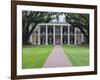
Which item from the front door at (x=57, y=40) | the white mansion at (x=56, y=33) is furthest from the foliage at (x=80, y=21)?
the front door at (x=57, y=40)

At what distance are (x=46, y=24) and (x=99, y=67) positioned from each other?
75cm

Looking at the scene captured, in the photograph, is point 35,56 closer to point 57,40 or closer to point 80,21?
point 57,40

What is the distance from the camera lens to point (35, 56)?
1.98m

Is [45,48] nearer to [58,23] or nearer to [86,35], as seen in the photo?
[58,23]

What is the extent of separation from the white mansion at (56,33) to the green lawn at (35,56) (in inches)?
2.4

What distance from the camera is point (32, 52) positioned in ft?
6.49

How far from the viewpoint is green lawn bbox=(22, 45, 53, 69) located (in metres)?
1.95

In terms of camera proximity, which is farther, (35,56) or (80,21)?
(80,21)

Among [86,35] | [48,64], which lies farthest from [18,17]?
[86,35]

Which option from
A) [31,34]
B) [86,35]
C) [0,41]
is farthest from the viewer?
[86,35]

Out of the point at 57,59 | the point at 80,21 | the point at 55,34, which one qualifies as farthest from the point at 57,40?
the point at 80,21

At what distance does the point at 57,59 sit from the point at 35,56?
23 cm

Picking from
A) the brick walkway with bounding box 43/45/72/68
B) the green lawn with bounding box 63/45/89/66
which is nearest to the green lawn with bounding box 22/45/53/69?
the brick walkway with bounding box 43/45/72/68

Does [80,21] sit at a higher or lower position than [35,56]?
higher
